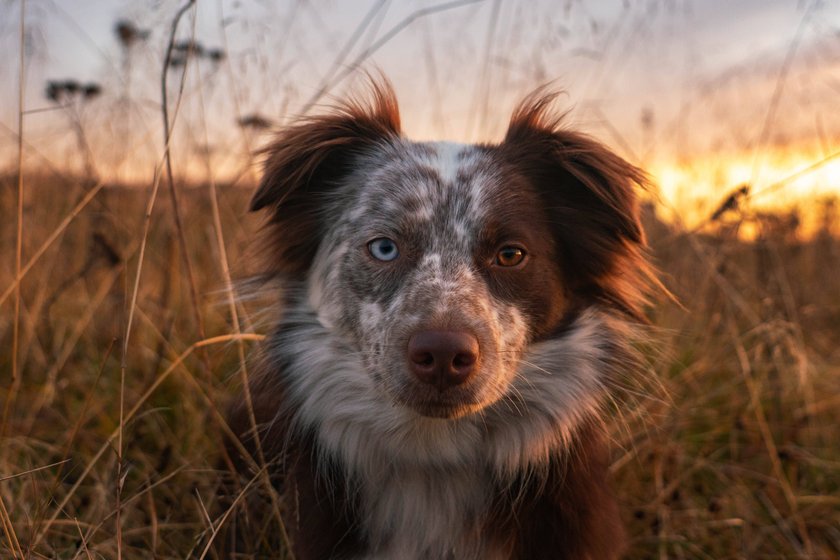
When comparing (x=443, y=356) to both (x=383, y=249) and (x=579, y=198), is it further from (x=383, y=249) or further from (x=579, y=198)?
(x=579, y=198)

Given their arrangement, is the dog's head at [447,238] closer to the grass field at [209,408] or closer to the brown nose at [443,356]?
the brown nose at [443,356]

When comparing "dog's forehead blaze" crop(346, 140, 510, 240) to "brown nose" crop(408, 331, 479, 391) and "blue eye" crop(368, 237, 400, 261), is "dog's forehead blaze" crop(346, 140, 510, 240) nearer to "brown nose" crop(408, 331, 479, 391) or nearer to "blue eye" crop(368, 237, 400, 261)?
"blue eye" crop(368, 237, 400, 261)

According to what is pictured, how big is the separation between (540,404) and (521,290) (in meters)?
0.44

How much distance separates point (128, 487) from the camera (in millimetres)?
3543

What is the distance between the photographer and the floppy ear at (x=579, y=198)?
2811 millimetres

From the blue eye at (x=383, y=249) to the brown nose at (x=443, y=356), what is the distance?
503mm

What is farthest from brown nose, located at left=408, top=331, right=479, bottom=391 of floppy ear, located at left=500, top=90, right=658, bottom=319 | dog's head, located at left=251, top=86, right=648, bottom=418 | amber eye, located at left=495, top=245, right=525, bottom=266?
floppy ear, located at left=500, top=90, right=658, bottom=319

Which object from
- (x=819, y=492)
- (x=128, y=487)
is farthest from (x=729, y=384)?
(x=128, y=487)

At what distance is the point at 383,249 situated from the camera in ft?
8.76

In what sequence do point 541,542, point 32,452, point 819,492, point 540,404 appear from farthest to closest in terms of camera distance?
point 819,492, point 32,452, point 540,404, point 541,542

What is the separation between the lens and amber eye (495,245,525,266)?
2625mm

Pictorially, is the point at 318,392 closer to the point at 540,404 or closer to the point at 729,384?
the point at 540,404

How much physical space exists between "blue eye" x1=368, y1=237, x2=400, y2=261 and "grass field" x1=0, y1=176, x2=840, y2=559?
685 millimetres

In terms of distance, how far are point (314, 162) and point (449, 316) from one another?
1.00 m
